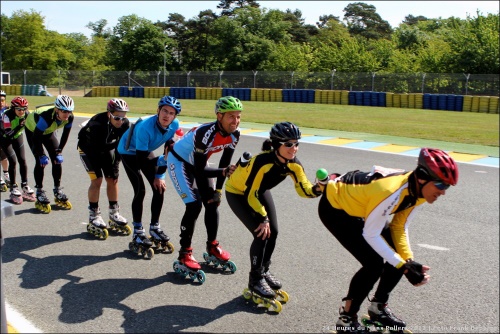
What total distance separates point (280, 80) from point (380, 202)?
41292 mm

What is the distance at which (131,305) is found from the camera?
17.1 ft

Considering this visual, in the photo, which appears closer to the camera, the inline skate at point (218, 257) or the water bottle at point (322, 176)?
the water bottle at point (322, 176)

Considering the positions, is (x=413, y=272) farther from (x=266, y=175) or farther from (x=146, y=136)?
(x=146, y=136)

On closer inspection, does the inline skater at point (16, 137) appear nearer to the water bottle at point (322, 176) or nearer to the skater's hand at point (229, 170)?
the skater's hand at point (229, 170)

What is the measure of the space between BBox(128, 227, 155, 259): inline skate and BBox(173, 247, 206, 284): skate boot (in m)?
0.83

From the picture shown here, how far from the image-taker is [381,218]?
415 centimetres


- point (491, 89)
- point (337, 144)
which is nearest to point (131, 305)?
point (337, 144)

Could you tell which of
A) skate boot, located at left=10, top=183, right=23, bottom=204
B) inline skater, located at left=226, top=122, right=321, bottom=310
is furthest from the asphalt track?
inline skater, located at left=226, top=122, right=321, bottom=310

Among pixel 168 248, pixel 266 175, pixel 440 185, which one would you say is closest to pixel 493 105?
pixel 168 248

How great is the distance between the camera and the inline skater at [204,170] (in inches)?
222

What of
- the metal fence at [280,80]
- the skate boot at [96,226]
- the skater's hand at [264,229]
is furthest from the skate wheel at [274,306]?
the metal fence at [280,80]

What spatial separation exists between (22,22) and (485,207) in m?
43.8

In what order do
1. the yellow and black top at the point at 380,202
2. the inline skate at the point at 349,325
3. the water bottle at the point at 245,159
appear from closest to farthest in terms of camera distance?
the yellow and black top at the point at 380,202 < the inline skate at the point at 349,325 < the water bottle at the point at 245,159

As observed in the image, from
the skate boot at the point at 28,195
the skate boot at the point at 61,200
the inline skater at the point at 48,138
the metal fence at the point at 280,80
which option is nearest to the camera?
the inline skater at the point at 48,138
